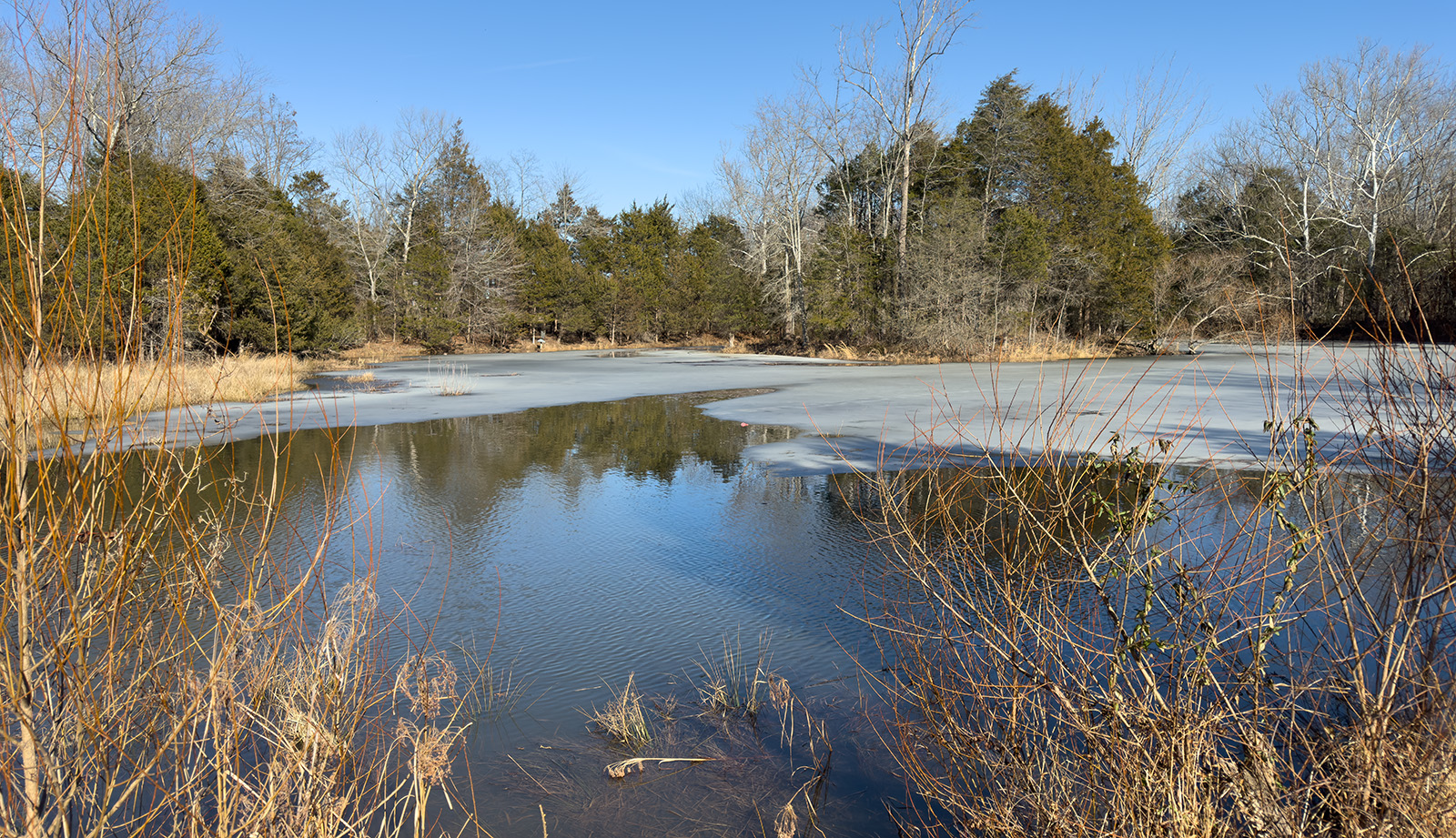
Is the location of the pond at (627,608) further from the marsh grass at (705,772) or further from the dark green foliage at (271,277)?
the dark green foliage at (271,277)

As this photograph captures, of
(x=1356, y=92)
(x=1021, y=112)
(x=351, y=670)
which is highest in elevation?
(x=1356, y=92)

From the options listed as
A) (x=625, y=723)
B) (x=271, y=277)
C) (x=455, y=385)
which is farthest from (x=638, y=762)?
(x=271, y=277)

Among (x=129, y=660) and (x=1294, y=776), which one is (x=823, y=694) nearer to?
(x=1294, y=776)

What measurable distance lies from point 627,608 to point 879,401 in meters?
10.2

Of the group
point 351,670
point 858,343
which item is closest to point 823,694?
point 351,670

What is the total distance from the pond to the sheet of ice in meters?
0.99

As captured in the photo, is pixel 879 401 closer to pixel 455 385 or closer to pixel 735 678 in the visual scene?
pixel 455 385

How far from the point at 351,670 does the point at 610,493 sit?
5.11 metres

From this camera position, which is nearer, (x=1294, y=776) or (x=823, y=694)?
(x=1294, y=776)

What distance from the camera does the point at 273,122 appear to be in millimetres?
40938

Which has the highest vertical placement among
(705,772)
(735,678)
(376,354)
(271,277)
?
(271,277)

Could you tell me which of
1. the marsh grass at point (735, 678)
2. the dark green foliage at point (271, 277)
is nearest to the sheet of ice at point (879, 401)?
the marsh grass at point (735, 678)

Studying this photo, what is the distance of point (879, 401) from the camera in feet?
49.7

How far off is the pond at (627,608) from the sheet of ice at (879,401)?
989mm
